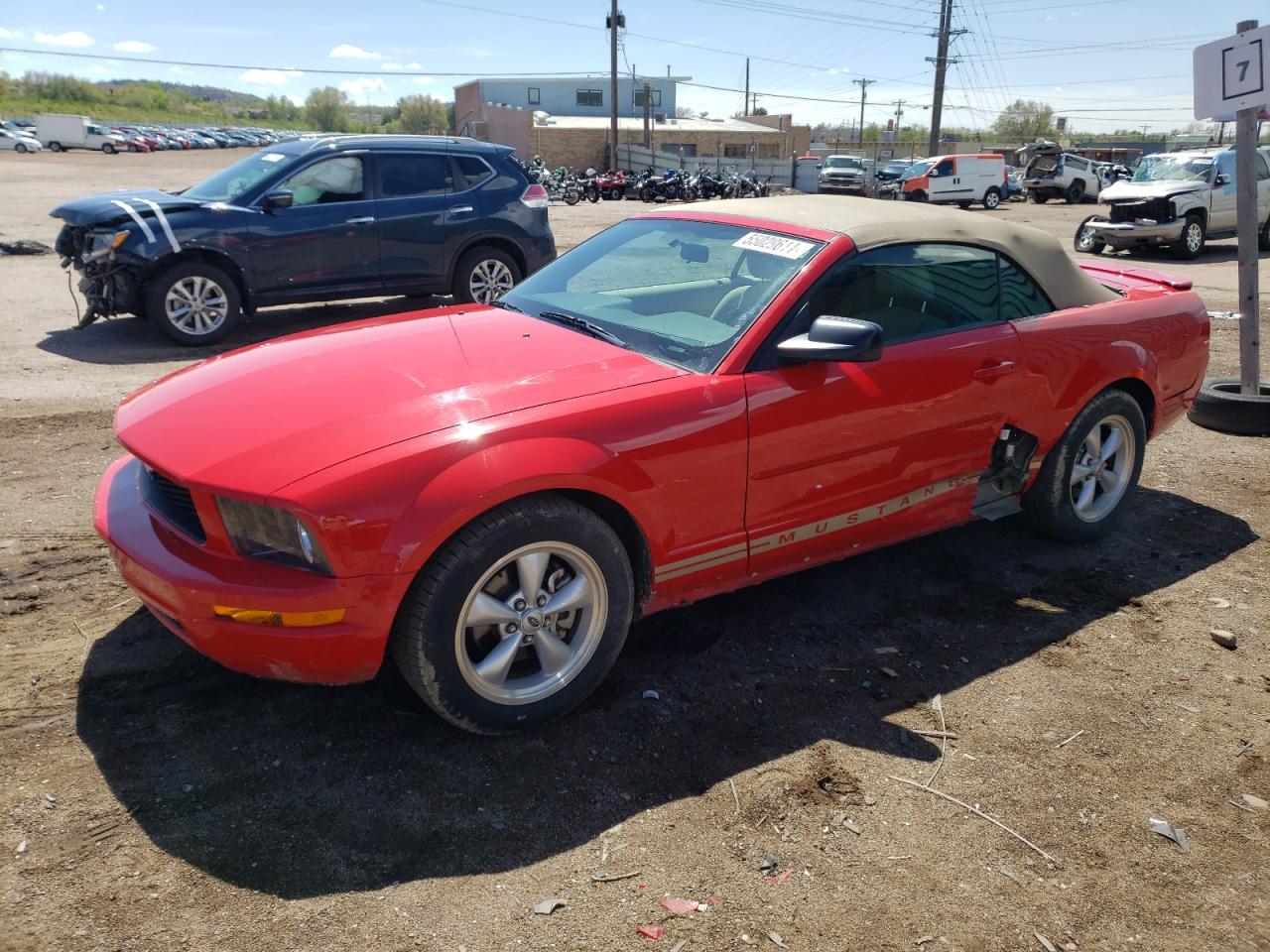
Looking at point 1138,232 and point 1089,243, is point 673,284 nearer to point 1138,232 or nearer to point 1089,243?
point 1138,232

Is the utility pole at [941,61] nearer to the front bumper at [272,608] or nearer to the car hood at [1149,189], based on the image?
the car hood at [1149,189]

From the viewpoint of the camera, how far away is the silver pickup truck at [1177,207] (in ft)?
55.0

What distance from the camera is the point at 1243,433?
6523mm

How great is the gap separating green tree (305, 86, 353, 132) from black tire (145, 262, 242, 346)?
112 metres

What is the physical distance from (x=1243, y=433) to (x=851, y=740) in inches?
196

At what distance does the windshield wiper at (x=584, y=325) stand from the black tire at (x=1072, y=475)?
2.17 meters

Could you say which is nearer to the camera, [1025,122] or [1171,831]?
[1171,831]

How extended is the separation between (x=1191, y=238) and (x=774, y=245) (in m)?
16.7

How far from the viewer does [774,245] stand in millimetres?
3725

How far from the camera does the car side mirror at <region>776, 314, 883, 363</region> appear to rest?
3.22 meters

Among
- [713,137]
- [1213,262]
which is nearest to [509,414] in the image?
[1213,262]

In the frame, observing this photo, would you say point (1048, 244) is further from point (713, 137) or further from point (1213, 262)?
point (713, 137)

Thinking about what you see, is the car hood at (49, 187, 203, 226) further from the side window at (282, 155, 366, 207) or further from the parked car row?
the parked car row

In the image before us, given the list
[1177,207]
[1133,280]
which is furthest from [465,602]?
[1177,207]
